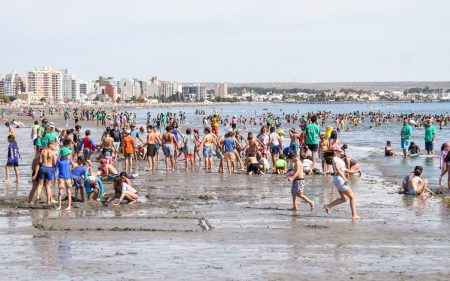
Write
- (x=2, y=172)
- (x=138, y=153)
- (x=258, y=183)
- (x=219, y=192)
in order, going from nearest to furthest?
1. (x=219, y=192)
2. (x=258, y=183)
3. (x=2, y=172)
4. (x=138, y=153)

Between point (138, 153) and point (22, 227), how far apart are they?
14.5m

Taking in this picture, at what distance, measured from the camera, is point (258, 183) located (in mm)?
19844

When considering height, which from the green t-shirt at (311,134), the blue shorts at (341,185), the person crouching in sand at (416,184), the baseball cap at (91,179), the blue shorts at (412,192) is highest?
the green t-shirt at (311,134)

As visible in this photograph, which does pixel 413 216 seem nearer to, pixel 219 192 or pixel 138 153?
pixel 219 192

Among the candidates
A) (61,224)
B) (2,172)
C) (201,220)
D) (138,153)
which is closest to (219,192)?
(201,220)

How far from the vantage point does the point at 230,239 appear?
1177cm

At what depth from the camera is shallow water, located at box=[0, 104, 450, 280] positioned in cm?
970

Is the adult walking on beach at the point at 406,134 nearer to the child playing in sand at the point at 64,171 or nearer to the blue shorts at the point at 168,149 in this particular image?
the blue shorts at the point at 168,149

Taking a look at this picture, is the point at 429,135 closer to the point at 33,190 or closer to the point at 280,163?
the point at 280,163

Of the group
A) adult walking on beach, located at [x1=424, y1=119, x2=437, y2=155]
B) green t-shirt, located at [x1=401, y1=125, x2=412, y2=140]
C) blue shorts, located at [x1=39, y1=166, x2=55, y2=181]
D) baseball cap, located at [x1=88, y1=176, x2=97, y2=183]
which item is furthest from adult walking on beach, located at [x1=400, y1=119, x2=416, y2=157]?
blue shorts, located at [x1=39, y1=166, x2=55, y2=181]

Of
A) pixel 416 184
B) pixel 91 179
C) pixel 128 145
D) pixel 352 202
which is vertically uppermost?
pixel 128 145

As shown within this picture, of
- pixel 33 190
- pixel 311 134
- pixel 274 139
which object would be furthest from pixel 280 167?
pixel 33 190

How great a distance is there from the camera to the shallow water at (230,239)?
9.70 metres

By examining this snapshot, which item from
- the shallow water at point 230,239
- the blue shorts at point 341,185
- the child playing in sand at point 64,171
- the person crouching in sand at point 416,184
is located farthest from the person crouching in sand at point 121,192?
the person crouching in sand at point 416,184
